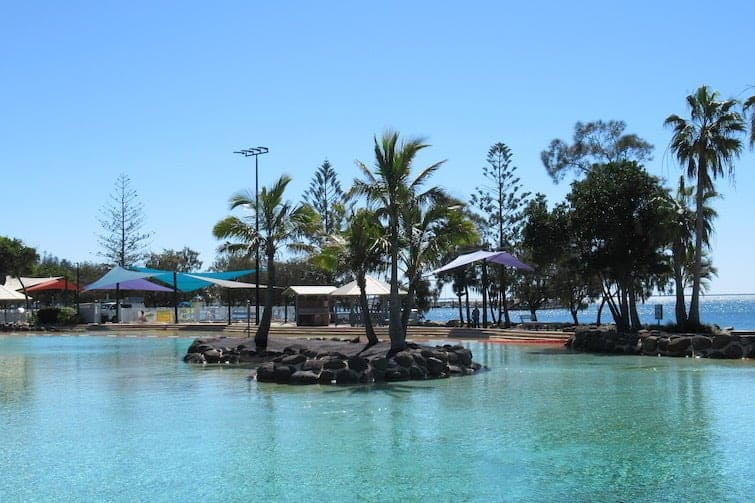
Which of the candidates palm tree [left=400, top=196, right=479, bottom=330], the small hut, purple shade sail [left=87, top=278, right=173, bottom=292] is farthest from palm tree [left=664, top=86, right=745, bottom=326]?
purple shade sail [left=87, top=278, right=173, bottom=292]

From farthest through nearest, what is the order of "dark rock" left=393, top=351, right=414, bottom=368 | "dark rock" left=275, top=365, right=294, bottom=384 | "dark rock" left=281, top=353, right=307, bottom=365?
"dark rock" left=281, top=353, right=307, bottom=365 → "dark rock" left=393, top=351, right=414, bottom=368 → "dark rock" left=275, top=365, right=294, bottom=384

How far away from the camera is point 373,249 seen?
19.8m

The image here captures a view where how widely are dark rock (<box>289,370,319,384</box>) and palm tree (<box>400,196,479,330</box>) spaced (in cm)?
416

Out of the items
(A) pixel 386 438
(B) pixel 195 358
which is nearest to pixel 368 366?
(A) pixel 386 438

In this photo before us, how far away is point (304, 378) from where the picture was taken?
16.3m

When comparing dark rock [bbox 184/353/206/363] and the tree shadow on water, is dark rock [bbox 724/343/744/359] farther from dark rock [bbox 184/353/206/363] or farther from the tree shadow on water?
dark rock [bbox 184/353/206/363]

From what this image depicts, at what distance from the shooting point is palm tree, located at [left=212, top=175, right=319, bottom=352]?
22844 millimetres

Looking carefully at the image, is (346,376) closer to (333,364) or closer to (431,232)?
(333,364)

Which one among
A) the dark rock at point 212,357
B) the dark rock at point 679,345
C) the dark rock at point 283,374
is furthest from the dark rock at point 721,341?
the dark rock at point 212,357

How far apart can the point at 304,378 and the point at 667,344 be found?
40.4ft

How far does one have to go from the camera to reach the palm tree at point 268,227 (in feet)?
74.9

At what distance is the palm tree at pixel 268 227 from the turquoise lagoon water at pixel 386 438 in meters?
5.62

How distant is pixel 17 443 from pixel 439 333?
25.8m

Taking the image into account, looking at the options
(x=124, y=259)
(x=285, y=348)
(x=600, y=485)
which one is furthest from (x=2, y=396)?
(x=124, y=259)
